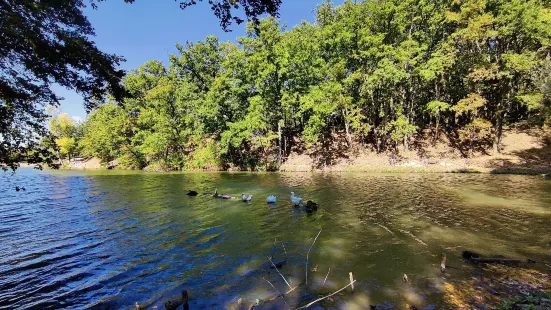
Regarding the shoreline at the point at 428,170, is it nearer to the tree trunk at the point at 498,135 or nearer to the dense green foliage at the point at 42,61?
the tree trunk at the point at 498,135

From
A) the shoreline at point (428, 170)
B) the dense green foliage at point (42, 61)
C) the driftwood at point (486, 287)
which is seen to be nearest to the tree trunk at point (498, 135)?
the shoreline at point (428, 170)

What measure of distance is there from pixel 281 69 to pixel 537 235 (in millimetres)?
35877

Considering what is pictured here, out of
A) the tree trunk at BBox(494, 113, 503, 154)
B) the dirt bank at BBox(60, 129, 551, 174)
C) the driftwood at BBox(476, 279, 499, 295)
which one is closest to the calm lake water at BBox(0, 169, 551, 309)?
the driftwood at BBox(476, 279, 499, 295)

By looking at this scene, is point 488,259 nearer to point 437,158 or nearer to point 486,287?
point 486,287

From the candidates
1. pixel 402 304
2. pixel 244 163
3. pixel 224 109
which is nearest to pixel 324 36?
pixel 224 109

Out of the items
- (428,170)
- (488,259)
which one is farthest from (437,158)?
(488,259)

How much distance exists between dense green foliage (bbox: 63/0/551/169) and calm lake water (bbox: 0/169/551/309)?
17.9m

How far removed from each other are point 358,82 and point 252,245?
3697cm

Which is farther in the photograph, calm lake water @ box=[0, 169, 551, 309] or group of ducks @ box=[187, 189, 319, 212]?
group of ducks @ box=[187, 189, 319, 212]

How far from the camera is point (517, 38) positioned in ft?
118

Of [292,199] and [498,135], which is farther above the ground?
[498,135]

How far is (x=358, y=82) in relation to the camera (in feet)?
144

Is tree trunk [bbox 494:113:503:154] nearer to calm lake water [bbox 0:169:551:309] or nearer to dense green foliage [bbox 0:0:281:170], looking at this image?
calm lake water [bbox 0:169:551:309]

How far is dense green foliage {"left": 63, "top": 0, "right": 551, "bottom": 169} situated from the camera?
35.7 m
